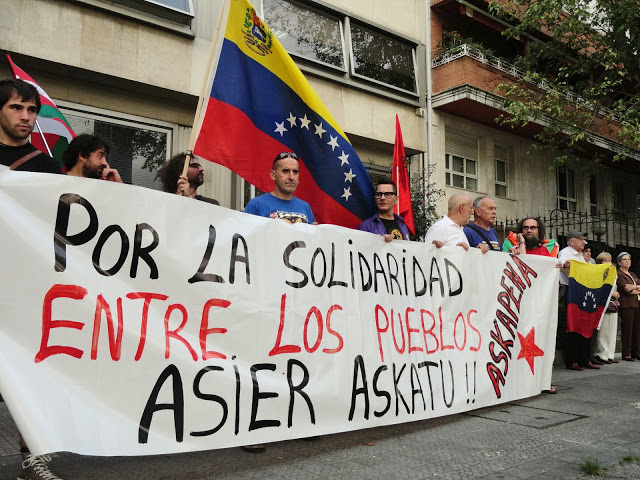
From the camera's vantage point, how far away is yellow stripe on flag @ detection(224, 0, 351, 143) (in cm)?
401

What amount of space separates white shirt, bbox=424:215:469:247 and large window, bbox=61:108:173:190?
4.90 meters

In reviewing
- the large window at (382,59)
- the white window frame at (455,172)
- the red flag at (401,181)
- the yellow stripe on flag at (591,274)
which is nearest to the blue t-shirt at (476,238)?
the red flag at (401,181)

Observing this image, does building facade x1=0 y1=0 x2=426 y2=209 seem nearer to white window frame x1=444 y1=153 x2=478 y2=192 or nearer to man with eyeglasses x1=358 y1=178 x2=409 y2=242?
white window frame x1=444 y1=153 x2=478 y2=192

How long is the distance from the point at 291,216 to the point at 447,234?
1.60m

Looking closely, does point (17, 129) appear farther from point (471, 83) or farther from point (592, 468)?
point (471, 83)

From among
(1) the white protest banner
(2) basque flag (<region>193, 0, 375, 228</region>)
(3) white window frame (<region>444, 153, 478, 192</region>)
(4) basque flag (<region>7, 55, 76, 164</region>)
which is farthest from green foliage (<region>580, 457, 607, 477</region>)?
(3) white window frame (<region>444, 153, 478, 192</region>)

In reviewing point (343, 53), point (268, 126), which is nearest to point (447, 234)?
point (268, 126)

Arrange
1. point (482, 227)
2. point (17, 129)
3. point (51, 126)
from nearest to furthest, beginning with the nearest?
point (17, 129) → point (51, 126) → point (482, 227)

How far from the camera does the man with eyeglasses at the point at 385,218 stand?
15.4 ft

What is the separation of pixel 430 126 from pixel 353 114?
2.39m

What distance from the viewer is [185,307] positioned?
10.2ft

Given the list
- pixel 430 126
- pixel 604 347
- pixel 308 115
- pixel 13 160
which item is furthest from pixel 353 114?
pixel 13 160

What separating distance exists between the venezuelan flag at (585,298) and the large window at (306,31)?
6.08 meters

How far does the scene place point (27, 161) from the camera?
3.03 meters
